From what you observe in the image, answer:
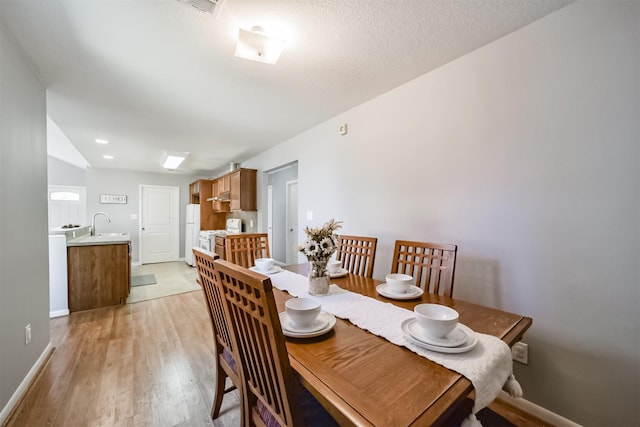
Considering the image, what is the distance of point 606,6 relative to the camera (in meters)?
1.29

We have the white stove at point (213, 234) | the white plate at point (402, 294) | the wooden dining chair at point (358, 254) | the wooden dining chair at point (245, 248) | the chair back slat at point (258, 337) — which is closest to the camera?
the chair back slat at point (258, 337)

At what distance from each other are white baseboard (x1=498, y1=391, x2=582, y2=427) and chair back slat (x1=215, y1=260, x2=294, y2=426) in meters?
1.62

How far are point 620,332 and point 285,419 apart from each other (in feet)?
5.49

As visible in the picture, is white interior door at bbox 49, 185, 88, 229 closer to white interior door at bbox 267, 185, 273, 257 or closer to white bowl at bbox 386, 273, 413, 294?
white interior door at bbox 267, 185, 273, 257

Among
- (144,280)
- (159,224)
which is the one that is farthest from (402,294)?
(159,224)

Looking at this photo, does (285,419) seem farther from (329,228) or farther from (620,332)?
(620,332)

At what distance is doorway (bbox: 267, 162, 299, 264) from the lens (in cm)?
438

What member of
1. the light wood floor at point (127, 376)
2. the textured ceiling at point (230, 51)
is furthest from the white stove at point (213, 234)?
the textured ceiling at point (230, 51)

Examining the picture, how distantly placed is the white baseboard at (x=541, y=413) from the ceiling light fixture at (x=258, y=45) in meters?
2.72

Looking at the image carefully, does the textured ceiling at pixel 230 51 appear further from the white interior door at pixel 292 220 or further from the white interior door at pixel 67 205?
the white interior door at pixel 67 205

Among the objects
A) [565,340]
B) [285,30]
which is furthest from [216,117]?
[565,340]

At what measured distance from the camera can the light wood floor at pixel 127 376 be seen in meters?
1.52

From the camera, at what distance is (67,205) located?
240 inches

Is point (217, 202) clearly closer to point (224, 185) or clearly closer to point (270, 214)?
Answer: point (224, 185)
